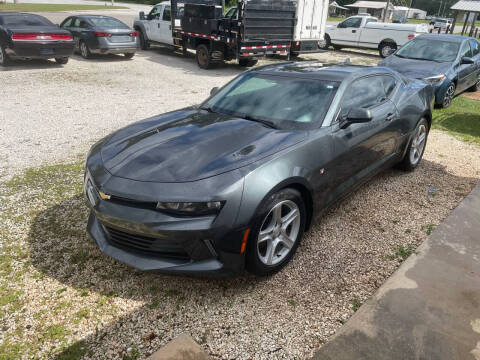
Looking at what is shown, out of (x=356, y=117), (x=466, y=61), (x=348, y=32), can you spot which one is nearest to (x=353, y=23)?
(x=348, y=32)

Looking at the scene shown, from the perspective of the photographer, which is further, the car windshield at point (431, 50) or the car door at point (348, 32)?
the car door at point (348, 32)

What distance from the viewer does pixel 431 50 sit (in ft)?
30.2

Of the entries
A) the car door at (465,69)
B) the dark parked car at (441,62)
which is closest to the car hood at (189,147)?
the dark parked car at (441,62)

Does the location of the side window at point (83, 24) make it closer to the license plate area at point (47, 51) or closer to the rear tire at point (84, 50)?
the rear tire at point (84, 50)

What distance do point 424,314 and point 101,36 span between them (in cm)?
1278

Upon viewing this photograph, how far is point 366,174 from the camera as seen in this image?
4102 mm

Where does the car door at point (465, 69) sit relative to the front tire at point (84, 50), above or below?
above

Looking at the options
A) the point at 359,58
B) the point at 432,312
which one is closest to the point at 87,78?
the point at 432,312

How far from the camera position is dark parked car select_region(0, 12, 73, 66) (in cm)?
1035

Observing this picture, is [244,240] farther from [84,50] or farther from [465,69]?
[84,50]

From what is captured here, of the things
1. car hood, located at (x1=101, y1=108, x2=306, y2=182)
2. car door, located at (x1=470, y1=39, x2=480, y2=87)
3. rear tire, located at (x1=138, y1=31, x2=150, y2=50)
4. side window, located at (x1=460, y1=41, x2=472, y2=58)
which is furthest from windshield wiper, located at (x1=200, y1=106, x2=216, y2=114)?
rear tire, located at (x1=138, y1=31, x2=150, y2=50)

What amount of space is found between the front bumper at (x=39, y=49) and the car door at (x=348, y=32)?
498 inches

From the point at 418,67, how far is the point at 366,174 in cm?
577

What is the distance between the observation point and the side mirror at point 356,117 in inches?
135
